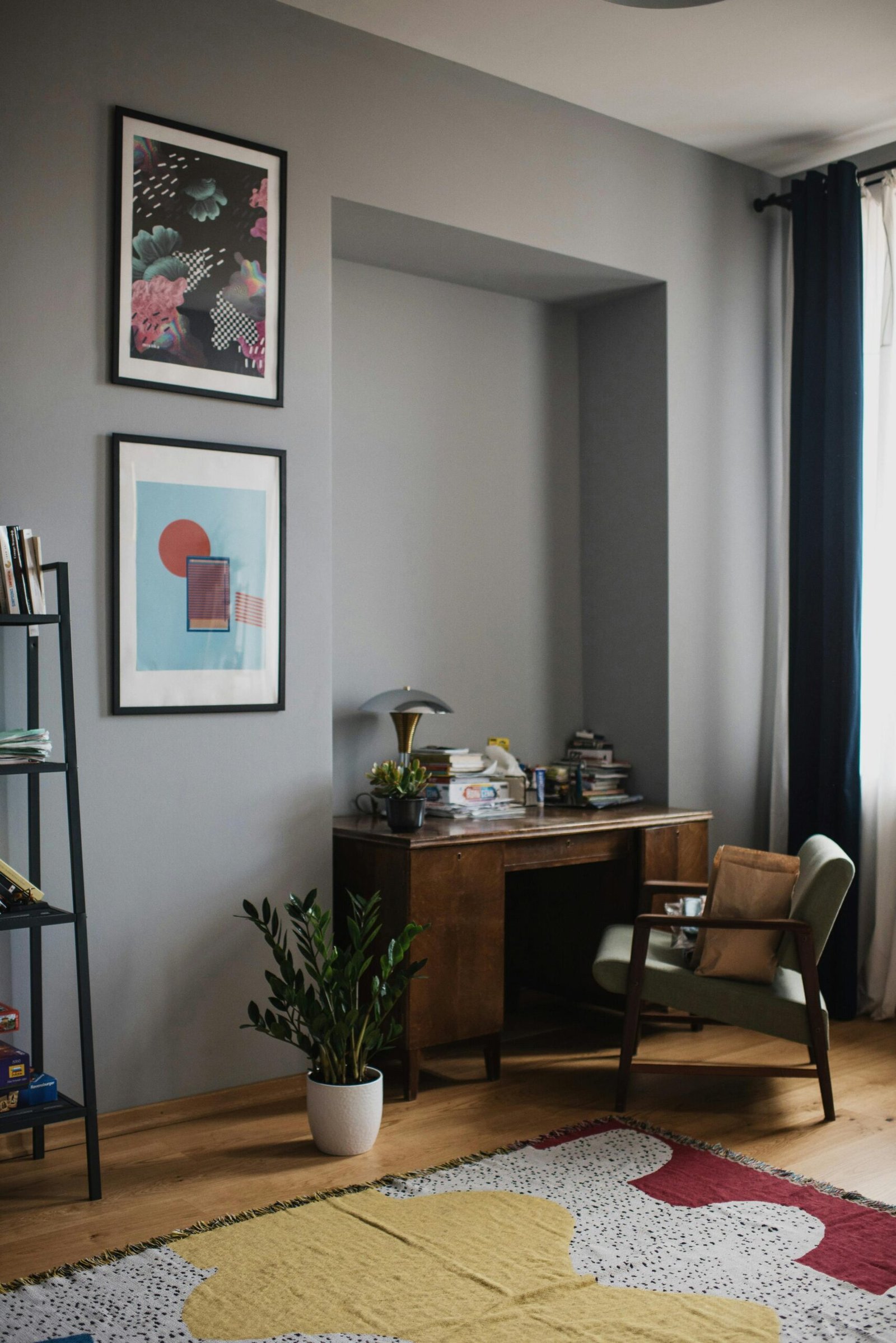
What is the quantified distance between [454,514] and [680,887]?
1571 mm

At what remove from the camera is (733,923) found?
3295 millimetres

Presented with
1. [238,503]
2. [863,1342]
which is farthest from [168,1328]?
[238,503]

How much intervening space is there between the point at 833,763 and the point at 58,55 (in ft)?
10.9

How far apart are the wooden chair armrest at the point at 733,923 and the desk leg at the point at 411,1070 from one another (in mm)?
727

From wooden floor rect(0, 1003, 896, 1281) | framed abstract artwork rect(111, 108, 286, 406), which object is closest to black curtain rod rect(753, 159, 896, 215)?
framed abstract artwork rect(111, 108, 286, 406)

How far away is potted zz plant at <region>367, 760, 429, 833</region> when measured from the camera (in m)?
3.55

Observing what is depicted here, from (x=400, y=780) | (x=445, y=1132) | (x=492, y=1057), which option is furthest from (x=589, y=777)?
(x=445, y=1132)

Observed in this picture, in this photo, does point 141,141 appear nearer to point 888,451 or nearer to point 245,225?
point 245,225

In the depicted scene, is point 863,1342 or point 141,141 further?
point 141,141

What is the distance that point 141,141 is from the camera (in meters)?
3.21

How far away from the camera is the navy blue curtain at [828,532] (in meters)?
4.36

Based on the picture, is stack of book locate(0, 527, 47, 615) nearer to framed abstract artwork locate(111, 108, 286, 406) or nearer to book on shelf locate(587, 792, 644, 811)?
framed abstract artwork locate(111, 108, 286, 406)

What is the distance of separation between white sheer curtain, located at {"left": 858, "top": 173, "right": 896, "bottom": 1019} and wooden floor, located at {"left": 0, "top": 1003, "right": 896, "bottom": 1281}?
0.39 metres

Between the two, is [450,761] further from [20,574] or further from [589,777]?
[20,574]
